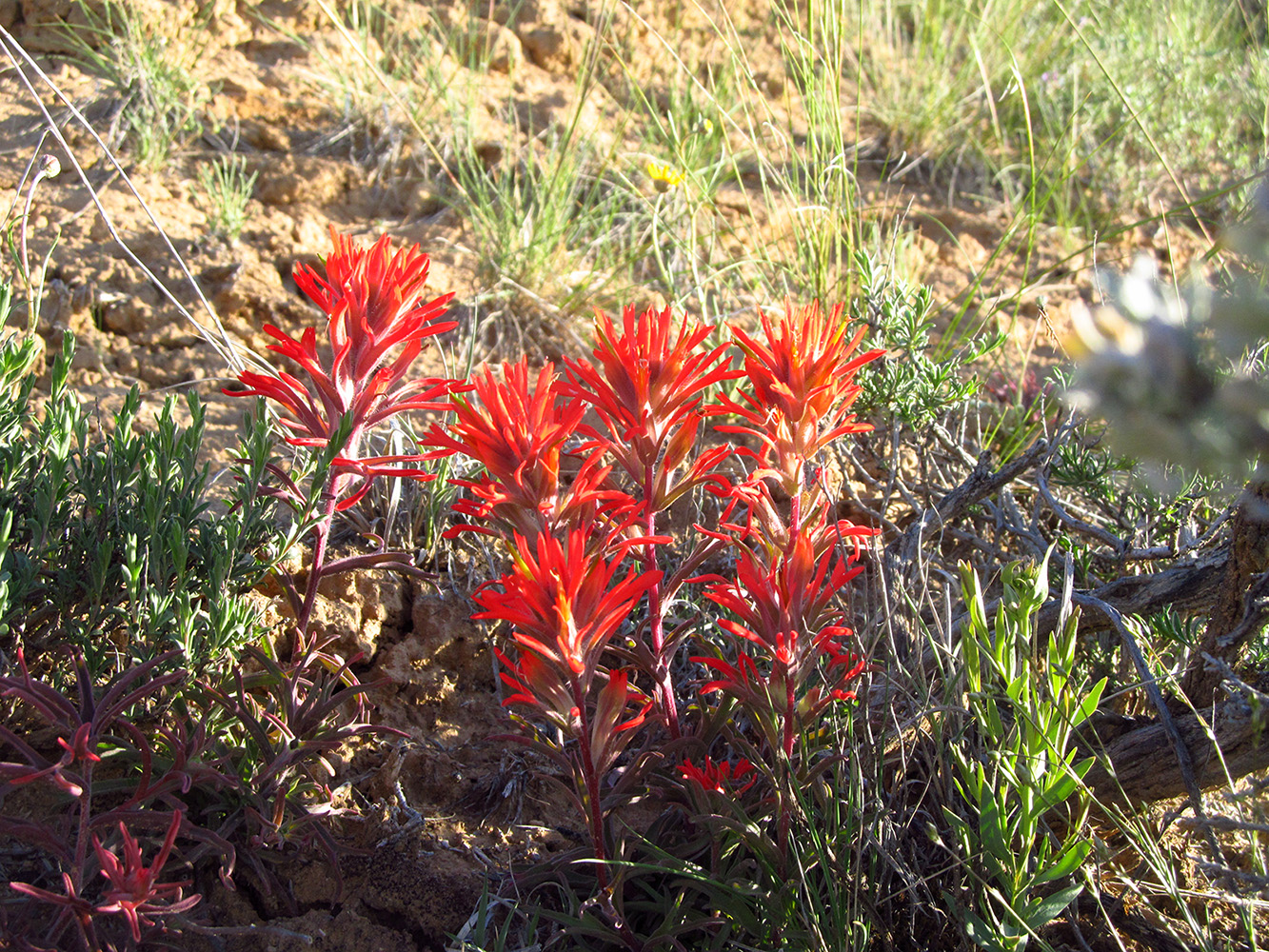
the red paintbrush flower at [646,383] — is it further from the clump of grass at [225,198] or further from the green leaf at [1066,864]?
the clump of grass at [225,198]

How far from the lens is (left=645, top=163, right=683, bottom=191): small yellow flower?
10.2 ft

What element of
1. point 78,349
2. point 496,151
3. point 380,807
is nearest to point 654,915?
point 380,807

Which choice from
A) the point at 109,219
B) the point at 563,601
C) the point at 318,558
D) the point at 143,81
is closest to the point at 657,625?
the point at 563,601

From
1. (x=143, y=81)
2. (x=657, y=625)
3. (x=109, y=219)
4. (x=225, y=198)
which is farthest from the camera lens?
(x=143, y=81)

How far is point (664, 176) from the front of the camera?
10.4ft

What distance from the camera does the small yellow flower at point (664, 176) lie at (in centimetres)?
310

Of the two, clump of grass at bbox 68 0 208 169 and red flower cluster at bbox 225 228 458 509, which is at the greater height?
red flower cluster at bbox 225 228 458 509

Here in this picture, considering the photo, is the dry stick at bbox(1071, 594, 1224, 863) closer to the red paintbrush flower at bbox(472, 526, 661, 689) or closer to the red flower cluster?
the red paintbrush flower at bbox(472, 526, 661, 689)

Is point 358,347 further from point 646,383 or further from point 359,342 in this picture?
point 646,383

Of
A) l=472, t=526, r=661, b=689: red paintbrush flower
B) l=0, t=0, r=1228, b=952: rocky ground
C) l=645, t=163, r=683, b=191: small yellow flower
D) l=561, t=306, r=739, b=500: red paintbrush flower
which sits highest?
l=561, t=306, r=739, b=500: red paintbrush flower

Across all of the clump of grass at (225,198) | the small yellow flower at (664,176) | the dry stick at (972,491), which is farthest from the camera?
the small yellow flower at (664,176)

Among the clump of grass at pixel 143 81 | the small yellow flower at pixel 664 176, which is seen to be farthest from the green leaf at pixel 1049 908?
the clump of grass at pixel 143 81

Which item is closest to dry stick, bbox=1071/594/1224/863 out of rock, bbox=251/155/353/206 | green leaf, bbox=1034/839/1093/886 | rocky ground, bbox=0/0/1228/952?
green leaf, bbox=1034/839/1093/886

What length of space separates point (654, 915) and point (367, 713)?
2.12ft
